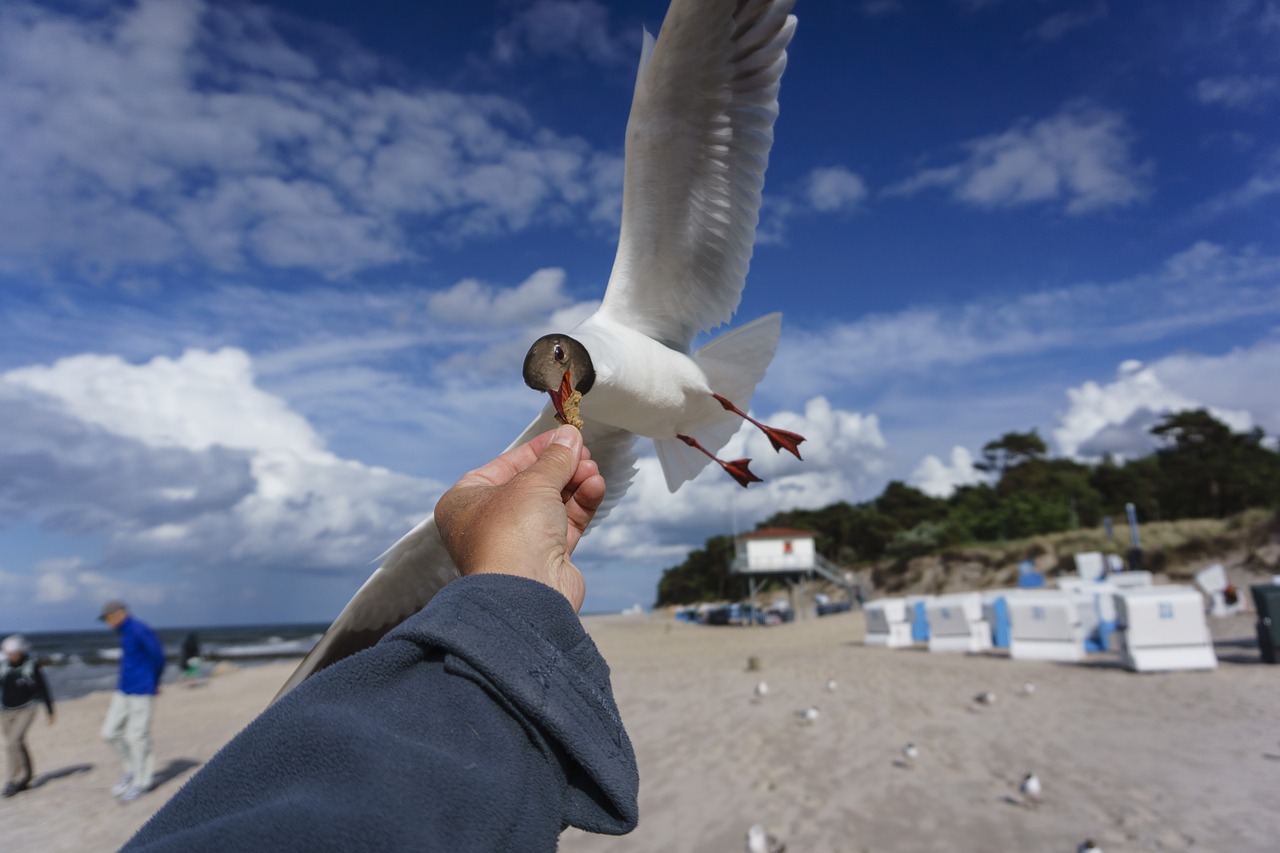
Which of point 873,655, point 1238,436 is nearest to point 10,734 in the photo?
point 873,655

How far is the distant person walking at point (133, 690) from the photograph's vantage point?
23.0ft

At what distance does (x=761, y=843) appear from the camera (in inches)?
188

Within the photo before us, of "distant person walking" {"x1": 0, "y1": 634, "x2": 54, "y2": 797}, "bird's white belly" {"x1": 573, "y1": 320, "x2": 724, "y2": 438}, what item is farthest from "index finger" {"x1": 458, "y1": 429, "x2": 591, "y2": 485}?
"distant person walking" {"x1": 0, "y1": 634, "x2": 54, "y2": 797}

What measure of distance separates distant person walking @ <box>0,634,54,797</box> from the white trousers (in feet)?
4.16

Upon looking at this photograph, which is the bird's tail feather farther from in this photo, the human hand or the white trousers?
the white trousers

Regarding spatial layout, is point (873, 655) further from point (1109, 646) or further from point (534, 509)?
point (534, 509)

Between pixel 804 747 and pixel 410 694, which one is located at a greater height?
pixel 410 694

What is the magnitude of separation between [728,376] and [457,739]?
13.0 feet

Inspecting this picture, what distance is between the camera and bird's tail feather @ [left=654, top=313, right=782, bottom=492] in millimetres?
4594

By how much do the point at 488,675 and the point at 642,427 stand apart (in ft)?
11.0

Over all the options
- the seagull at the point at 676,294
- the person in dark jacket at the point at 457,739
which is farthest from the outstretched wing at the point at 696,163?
the person in dark jacket at the point at 457,739

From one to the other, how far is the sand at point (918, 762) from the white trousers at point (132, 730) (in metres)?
0.31

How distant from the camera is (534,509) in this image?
1.03 m

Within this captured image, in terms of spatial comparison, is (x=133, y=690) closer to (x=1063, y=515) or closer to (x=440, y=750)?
(x=440, y=750)
